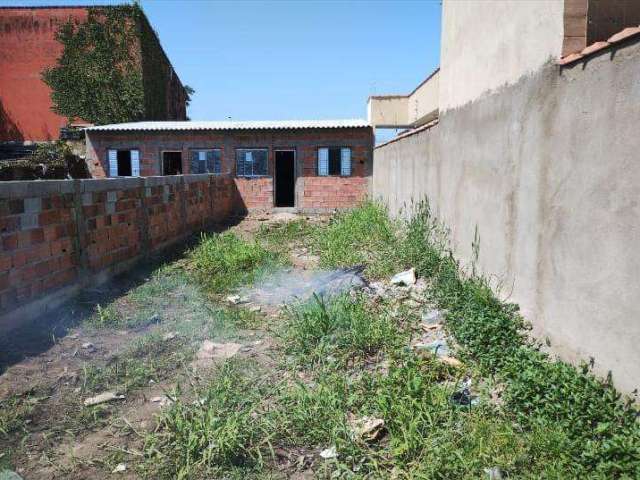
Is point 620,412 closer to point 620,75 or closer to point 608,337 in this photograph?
point 608,337

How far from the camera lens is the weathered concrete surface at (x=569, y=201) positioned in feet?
7.50

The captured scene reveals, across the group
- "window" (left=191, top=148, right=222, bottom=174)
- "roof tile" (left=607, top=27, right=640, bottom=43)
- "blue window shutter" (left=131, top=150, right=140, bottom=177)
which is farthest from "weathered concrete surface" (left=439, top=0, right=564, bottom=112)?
"blue window shutter" (left=131, top=150, right=140, bottom=177)

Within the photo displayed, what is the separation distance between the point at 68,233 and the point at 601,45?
5107 millimetres

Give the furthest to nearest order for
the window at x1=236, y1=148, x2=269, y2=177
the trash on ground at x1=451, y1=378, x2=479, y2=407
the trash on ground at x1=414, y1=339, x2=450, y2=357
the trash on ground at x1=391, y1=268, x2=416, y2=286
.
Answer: the window at x1=236, y1=148, x2=269, y2=177 < the trash on ground at x1=391, y1=268, x2=416, y2=286 < the trash on ground at x1=414, y1=339, x2=450, y2=357 < the trash on ground at x1=451, y1=378, x2=479, y2=407

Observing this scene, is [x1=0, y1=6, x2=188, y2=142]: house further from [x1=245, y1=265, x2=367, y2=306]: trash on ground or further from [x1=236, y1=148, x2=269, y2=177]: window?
[x1=245, y1=265, x2=367, y2=306]: trash on ground

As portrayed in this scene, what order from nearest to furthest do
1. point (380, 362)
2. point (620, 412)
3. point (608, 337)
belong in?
point (620, 412) < point (608, 337) < point (380, 362)

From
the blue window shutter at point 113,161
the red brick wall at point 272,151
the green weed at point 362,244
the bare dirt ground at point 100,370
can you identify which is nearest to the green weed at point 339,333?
the bare dirt ground at point 100,370

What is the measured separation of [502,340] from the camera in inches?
129

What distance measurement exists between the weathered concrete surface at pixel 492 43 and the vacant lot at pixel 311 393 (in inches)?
68.6

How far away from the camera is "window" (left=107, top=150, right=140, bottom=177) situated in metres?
15.4

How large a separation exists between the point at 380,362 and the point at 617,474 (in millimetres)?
1698

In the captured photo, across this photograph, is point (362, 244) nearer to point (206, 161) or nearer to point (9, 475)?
point (9, 475)

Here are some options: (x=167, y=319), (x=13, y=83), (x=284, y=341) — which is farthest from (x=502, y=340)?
(x=13, y=83)

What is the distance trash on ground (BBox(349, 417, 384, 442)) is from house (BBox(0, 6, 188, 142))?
66.7 ft
